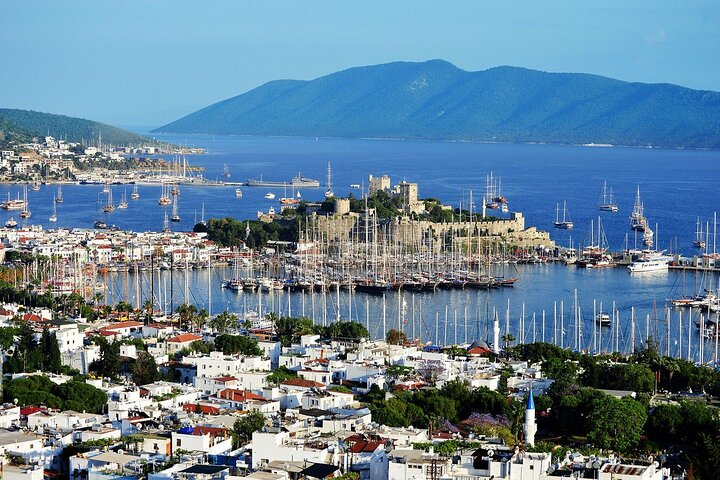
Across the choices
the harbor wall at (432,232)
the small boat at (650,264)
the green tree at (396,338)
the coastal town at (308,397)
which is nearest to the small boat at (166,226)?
the harbor wall at (432,232)

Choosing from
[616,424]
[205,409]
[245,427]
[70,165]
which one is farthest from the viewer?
[70,165]

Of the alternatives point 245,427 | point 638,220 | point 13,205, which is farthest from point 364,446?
point 13,205

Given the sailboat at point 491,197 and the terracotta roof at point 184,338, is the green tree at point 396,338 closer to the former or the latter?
the terracotta roof at point 184,338

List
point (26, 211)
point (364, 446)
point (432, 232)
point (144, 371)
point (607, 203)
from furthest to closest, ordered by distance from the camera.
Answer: point (607, 203), point (26, 211), point (432, 232), point (144, 371), point (364, 446)

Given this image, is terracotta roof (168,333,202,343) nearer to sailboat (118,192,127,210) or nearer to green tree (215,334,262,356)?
green tree (215,334,262,356)

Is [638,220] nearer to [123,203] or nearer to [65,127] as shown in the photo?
Answer: [123,203]

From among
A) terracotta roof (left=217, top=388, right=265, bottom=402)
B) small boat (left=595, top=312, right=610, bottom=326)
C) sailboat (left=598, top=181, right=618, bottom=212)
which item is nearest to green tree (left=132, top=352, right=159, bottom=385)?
terracotta roof (left=217, top=388, right=265, bottom=402)
